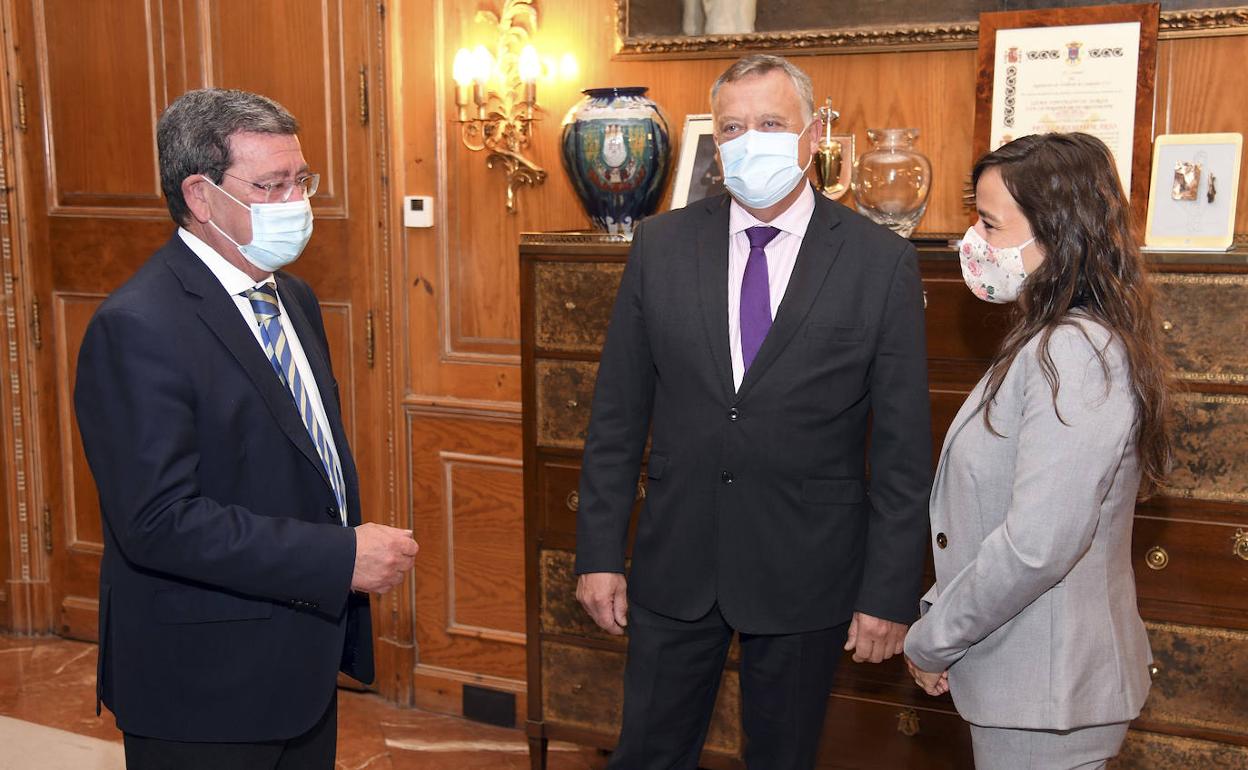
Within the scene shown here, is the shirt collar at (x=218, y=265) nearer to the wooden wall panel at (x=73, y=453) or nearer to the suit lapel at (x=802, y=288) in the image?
the suit lapel at (x=802, y=288)

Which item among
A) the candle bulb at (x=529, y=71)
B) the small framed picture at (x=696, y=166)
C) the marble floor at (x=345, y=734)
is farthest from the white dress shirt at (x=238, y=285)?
the marble floor at (x=345, y=734)

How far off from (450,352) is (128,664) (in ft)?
6.68

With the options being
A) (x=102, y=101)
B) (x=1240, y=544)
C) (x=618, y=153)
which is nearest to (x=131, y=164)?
(x=102, y=101)

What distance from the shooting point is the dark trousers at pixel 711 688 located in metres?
2.29

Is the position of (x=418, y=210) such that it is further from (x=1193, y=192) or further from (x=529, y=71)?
(x=1193, y=192)

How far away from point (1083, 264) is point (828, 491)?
0.67 m

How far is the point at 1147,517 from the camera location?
2674mm

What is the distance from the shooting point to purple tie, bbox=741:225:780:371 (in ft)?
7.48

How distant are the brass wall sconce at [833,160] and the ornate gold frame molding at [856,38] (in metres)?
0.20

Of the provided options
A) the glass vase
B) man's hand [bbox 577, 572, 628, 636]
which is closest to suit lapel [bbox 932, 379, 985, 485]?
man's hand [bbox 577, 572, 628, 636]

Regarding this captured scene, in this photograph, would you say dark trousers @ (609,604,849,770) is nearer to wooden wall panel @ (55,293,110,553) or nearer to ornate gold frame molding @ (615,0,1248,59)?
ornate gold frame molding @ (615,0,1248,59)

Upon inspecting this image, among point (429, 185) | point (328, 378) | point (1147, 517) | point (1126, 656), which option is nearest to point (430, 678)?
point (429, 185)

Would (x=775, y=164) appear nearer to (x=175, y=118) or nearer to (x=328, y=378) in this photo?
(x=328, y=378)

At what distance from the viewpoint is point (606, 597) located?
2402mm
